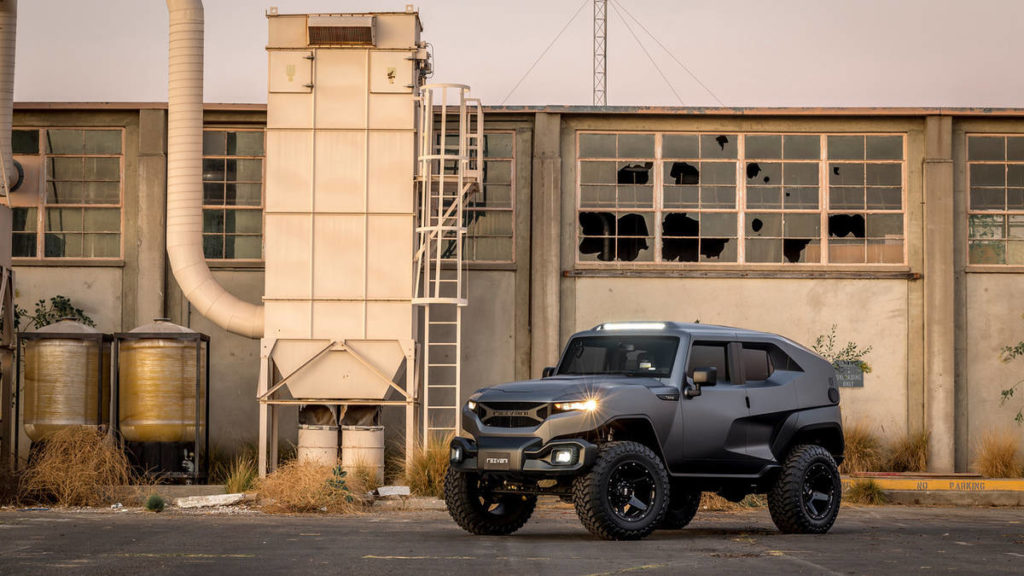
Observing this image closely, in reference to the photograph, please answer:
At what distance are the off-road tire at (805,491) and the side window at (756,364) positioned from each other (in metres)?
0.87

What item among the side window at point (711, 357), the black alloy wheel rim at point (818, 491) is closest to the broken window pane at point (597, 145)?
the side window at point (711, 357)

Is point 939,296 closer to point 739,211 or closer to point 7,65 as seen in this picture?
point 739,211

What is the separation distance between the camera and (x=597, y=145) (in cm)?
2639

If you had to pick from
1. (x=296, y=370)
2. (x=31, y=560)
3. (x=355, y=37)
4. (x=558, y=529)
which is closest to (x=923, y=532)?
(x=558, y=529)

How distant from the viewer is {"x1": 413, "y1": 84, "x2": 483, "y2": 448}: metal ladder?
2259 cm

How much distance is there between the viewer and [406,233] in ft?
74.9

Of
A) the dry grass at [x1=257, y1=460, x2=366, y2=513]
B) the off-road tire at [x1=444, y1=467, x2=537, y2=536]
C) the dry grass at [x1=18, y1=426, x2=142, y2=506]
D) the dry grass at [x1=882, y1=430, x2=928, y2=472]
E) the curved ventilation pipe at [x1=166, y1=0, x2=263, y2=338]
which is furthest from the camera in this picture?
the dry grass at [x1=882, y1=430, x2=928, y2=472]

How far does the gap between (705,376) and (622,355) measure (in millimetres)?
1204

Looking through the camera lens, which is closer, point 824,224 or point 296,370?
point 296,370

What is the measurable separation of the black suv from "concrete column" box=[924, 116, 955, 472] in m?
11.1

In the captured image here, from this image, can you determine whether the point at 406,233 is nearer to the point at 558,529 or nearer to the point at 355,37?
the point at 355,37

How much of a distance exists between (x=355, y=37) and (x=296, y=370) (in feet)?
18.8

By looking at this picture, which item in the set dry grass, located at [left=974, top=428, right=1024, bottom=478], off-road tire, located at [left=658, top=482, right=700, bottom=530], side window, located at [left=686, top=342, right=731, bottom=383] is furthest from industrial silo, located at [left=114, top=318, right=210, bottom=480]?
dry grass, located at [left=974, top=428, right=1024, bottom=478]

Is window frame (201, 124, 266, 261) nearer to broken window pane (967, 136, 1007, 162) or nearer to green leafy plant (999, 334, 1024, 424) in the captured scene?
broken window pane (967, 136, 1007, 162)
